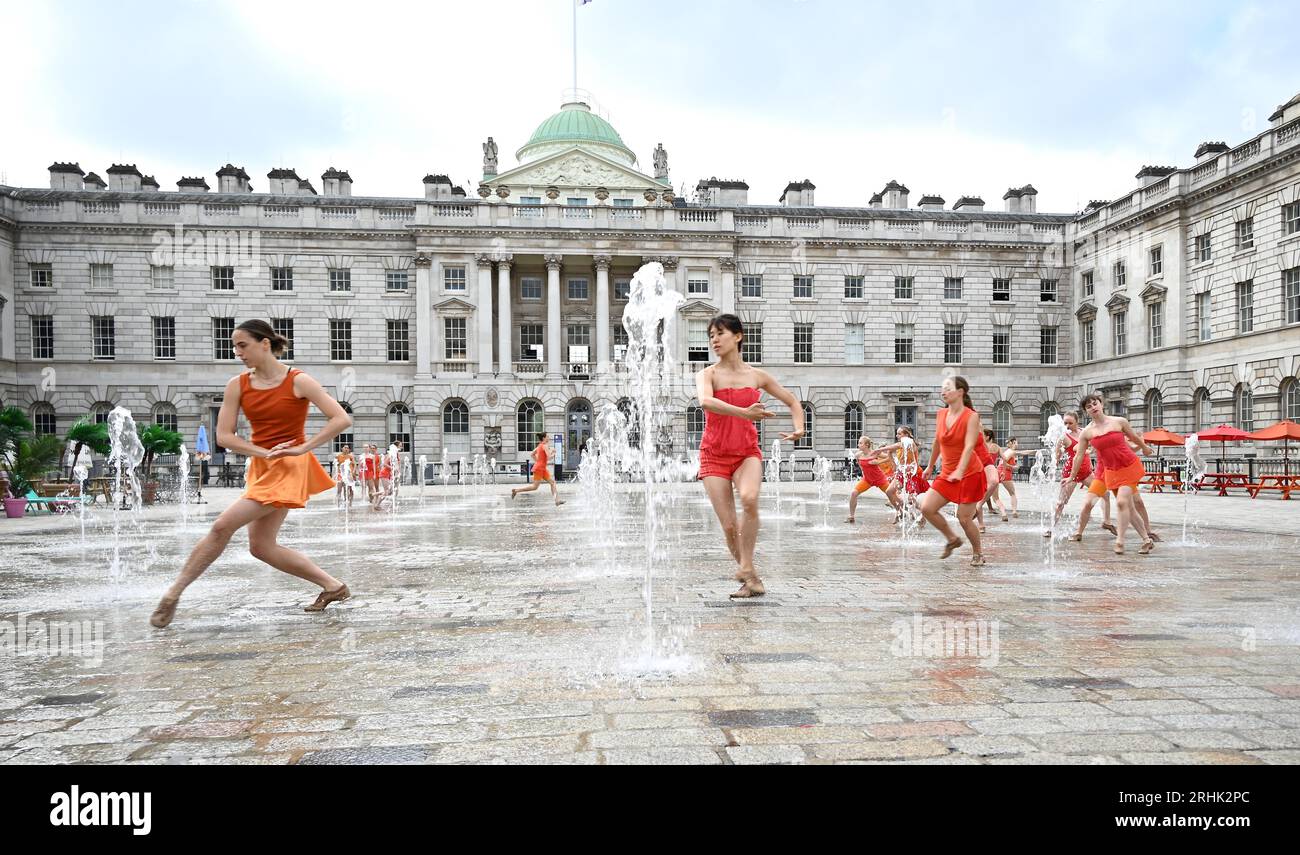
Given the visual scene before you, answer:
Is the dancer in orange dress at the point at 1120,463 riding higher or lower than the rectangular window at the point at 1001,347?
lower

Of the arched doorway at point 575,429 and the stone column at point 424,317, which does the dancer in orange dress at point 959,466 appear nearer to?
the arched doorway at point 575,429

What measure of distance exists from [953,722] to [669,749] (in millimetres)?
1152

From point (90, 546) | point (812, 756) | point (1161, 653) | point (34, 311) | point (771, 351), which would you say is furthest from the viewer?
point (771, 351)

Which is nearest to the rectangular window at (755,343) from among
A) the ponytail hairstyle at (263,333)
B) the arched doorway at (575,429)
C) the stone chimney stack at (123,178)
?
the arched doorway at (575,429)

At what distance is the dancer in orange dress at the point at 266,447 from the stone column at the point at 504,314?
37.0 metres

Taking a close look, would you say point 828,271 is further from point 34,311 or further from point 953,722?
point 953,722

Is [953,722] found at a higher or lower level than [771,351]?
lower

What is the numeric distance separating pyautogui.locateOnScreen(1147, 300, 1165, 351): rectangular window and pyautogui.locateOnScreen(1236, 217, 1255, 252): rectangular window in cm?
438

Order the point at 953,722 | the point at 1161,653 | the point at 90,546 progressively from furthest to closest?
the point at 90,546 < the point at 1161,653 < the point at 953,722

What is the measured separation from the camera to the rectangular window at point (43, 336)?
4084 centimetres

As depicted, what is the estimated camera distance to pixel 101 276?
1629 inches
